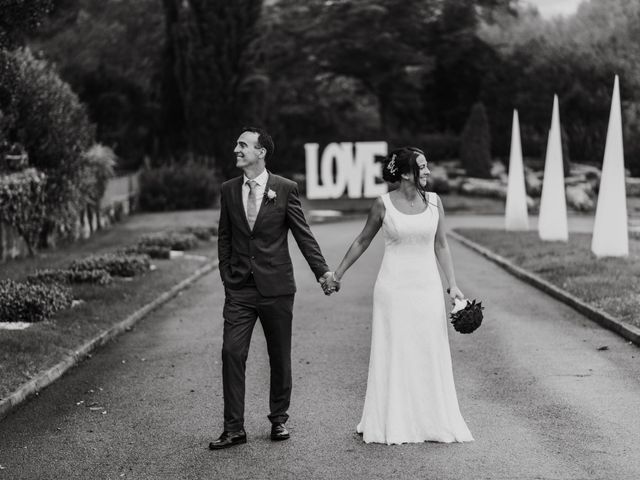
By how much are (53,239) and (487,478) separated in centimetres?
1894

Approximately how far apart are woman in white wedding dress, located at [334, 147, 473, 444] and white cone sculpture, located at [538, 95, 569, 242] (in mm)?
16398

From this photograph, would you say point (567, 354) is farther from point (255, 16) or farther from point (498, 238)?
point (255, 16)

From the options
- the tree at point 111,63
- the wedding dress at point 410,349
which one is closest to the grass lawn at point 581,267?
the wedding dress at point 410,349

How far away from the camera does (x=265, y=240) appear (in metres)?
6.71

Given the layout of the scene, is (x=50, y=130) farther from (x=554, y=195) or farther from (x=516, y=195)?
(x=516, y=195)

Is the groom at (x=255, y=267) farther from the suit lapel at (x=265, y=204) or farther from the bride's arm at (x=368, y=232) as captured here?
the bride's arm at (x=368, y=232)

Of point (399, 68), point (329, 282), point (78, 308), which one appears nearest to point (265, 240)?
point (329, 282)

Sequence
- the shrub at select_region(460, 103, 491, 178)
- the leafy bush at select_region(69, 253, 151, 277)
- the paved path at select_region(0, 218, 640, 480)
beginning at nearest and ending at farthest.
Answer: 1. the paved path at select_region(0, 218, 640, 480)
2. the leafy bush at select_region(69, 253, 151, 277)
3. the shrub at select_region(460, 103, 491, 178)

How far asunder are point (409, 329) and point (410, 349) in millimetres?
131

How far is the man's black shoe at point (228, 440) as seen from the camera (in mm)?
6621

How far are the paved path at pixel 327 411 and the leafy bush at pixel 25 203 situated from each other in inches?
305

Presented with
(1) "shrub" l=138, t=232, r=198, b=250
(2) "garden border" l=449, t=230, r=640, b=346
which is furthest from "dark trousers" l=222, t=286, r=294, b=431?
(1) "shrub" l=138, t=232, r=198, b=250

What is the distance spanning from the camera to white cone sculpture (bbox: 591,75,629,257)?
17.8 m

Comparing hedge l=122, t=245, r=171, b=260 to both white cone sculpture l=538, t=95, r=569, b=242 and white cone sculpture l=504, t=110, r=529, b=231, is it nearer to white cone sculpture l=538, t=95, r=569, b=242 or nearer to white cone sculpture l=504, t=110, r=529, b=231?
white cone sculpture l=538, t=95, r=569, b=242
